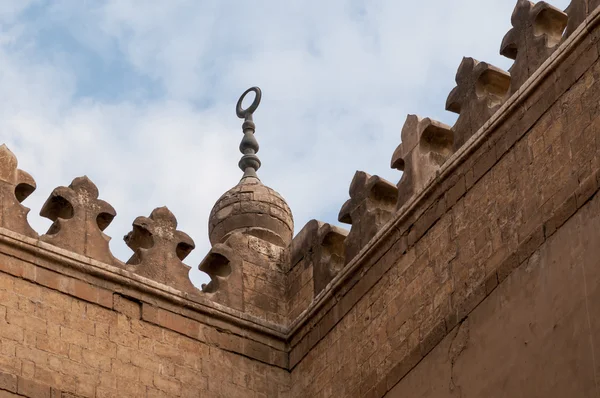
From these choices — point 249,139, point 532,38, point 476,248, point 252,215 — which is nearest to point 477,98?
point 532,38

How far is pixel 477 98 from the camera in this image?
39.4 ft

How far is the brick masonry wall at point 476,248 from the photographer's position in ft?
35.2

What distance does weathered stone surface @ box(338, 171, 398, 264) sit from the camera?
12.6m

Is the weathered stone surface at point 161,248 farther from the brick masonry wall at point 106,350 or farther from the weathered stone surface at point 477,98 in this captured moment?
the weathered stone surface at point 477,98

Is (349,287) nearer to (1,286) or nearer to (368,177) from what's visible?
(368,177)

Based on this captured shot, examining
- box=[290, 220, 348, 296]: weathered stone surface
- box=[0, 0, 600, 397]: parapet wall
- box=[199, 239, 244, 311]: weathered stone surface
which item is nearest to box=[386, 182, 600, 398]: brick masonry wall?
box=[0, 0, 600, 397]: parapet wall

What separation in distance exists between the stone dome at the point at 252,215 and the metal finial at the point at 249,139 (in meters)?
0.44

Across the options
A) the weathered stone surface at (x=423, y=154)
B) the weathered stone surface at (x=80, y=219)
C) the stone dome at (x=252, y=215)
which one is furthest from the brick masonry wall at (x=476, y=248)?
the weathered stone surface at (x=80, y=219)

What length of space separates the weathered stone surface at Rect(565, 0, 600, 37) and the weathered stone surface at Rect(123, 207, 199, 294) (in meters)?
3.29

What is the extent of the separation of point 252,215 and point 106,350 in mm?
2215

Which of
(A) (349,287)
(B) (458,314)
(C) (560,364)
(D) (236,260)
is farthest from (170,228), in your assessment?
(C) (560,364)

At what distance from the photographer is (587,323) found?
33.2 ft

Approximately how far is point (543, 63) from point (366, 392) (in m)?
2.42

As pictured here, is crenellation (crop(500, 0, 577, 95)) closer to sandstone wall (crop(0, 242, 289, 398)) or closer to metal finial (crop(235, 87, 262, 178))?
Answer: sandstone wall (crop(0, 242, 289, 398))
